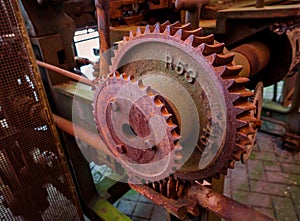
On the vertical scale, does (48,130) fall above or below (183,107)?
below

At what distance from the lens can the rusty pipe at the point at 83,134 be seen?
1.11 meters

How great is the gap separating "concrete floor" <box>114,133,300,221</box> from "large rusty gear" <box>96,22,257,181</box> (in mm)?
1499

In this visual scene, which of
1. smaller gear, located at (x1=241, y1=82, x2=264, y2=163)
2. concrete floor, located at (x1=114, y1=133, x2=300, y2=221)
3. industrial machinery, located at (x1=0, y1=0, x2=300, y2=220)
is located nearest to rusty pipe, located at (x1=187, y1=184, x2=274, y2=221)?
industrial machinery, located at (x1=0, y1=0, x2=300, y2=220)

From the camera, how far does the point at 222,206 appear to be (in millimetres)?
722

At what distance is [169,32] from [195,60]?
0.34ft

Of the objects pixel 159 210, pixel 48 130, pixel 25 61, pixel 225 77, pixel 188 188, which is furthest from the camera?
pixel 159 210

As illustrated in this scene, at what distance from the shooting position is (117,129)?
29.3 inches

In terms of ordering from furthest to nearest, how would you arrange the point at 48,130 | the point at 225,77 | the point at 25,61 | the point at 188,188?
the point at 48,130 < the point at 25,61 < the point at 188,188 < the point at 225,77

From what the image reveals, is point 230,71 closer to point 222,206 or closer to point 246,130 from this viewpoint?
point 246,130

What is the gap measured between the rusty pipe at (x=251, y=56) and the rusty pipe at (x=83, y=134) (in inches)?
29.5

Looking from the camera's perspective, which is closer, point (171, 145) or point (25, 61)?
point (171, 145)

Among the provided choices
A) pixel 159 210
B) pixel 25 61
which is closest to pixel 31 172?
pixel 25 61

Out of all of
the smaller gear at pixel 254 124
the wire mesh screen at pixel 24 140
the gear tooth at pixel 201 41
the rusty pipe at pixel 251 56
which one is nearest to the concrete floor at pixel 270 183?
the rusty pipe at pixel 251 56

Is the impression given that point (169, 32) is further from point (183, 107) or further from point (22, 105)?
point (22, 105)
